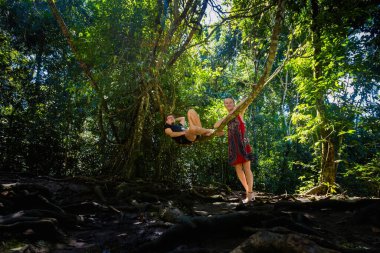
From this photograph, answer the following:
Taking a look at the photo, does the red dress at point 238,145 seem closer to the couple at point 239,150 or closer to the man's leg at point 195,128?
the couple at point 239,150

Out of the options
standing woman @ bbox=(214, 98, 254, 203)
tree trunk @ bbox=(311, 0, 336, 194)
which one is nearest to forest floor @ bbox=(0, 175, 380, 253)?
standing woman @ bbox=(214, 98, 254, 203)

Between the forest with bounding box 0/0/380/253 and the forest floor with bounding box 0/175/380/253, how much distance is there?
2cm

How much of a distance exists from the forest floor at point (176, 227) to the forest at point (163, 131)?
0.07 ft

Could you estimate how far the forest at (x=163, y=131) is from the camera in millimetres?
3578

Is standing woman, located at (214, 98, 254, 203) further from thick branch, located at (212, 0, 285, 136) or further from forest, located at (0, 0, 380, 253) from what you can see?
thick branch, located at (212, 0, 285, 136)

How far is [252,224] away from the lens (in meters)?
3.43

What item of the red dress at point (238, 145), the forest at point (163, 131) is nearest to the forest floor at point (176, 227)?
the forest at point (163, 131)

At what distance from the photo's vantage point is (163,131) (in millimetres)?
9750

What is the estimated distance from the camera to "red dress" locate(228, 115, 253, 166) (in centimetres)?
619

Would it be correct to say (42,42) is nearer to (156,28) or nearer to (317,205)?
(156,28)

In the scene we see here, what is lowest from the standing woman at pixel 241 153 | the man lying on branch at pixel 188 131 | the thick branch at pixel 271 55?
the standing woman at pixel 241 153

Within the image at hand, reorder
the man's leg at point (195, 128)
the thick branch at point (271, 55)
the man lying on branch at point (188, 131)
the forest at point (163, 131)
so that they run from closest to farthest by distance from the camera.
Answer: the forest at point (163, 131), the thick branch at point (271, 55), the man's leg at point (195, 128), the man lying on branch at point (188, 131)

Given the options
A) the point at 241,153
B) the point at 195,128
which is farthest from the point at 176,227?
the point at 195,128

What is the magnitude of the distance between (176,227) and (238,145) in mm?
3353
